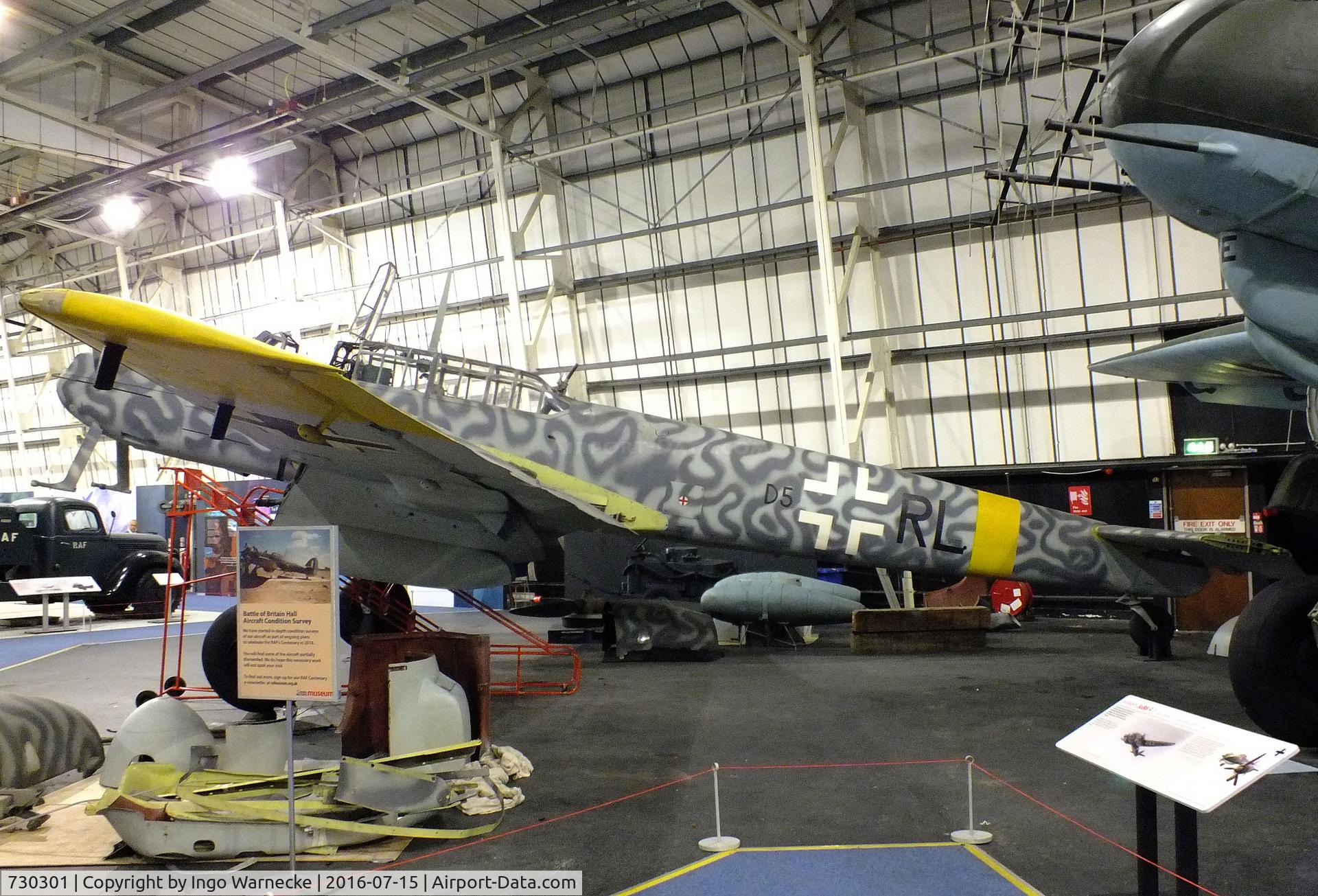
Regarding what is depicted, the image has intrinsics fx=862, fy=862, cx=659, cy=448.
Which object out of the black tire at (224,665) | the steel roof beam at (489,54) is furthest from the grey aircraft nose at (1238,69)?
the steel roof beam at (489,54)

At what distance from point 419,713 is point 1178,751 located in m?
3.88

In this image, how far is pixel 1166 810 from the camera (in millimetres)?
4301

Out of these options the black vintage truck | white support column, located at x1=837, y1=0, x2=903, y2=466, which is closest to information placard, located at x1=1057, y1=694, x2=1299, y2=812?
white support column, located at x1=837, y1=0, x2=903, y2=466

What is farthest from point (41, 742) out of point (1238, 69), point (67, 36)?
point (67, 36)

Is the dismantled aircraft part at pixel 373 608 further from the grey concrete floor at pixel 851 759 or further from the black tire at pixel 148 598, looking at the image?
the black tire at pixel 148 598

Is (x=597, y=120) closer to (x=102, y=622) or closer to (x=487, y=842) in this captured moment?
(x=102, y=622)

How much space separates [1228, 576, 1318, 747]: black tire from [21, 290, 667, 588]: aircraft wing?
441 centimetres

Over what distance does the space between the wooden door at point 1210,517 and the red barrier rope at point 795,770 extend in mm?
7772

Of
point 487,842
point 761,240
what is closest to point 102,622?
point 761,240

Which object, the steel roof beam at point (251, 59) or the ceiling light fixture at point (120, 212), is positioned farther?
the ceiling light fixture at point (120, 212)

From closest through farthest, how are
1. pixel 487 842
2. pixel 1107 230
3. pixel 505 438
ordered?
pixel 487 842
pixel 505 438
pixel 1107 230

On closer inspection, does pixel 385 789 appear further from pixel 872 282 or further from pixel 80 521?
pixel 80 521

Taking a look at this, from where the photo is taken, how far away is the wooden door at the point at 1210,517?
443 inches

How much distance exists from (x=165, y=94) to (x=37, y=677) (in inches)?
440
